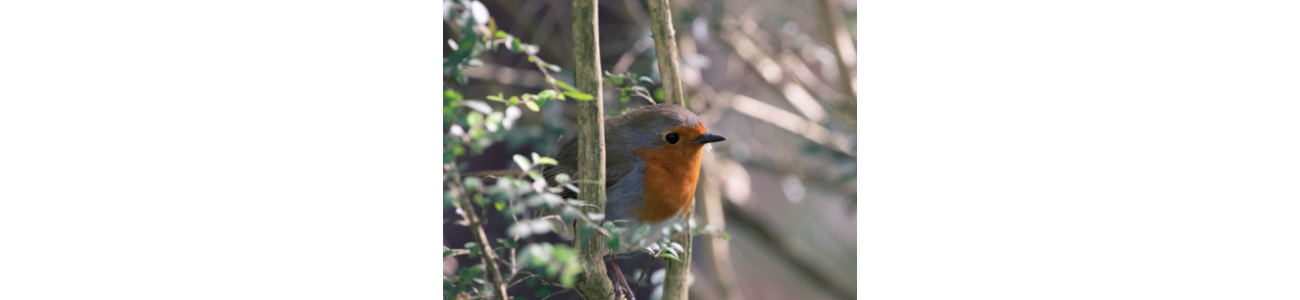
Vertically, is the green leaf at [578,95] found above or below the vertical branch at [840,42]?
below

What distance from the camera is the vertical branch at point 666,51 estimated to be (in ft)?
5.44

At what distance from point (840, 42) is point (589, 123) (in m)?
1.10

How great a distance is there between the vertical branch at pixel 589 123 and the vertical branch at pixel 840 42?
1.01 metres

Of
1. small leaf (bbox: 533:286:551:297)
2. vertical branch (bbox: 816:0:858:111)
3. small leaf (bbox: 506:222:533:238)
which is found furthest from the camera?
vertical branch (bbox: 816:0:858:111)

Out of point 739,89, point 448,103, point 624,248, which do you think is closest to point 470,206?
point 448,103

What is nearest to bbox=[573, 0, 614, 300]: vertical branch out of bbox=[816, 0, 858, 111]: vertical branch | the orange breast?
the orange breast

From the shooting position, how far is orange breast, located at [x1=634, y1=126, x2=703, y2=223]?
1593mm

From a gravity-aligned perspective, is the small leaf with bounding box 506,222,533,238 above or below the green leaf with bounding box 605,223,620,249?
above

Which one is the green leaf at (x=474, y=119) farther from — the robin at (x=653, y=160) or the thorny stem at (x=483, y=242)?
the robin at (x=653, y=160)

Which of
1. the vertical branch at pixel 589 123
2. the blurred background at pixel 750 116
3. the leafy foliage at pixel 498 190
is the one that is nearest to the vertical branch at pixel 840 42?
the blurred background at pixel 750 116

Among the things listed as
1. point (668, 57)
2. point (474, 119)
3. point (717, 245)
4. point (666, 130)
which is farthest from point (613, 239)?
point (717, 245)

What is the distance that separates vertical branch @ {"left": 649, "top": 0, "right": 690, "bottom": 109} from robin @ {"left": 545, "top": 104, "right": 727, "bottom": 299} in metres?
0.06

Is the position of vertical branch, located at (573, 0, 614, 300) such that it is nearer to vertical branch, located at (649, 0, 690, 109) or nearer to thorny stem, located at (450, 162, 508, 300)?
thorny stem, located at (450, 162, 508, 300)

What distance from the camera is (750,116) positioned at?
259 centimetres
